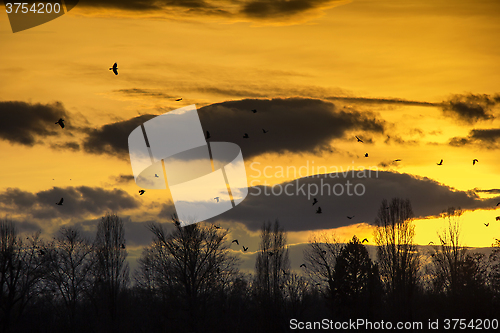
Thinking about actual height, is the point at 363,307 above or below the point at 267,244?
below

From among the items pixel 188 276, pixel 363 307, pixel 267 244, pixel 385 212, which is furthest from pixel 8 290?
pixel 385 212

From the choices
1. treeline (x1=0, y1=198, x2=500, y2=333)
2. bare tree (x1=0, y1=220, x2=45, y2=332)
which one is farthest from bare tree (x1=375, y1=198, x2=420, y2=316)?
bare tree (x1=0, y1=220, x2=45, y2=332)

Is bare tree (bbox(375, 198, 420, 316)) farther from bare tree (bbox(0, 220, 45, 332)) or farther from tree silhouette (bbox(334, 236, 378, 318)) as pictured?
bare tree (bbox(0, 220, 45, 332))

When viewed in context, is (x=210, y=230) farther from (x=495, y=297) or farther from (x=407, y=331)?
(x=495, y=297)

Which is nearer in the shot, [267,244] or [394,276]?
[394,276]

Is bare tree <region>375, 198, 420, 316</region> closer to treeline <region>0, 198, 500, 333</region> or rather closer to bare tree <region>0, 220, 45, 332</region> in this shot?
treeline <region>0, 198, 500, 333</region>

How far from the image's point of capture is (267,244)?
57.7 metres

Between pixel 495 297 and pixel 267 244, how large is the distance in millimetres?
26504

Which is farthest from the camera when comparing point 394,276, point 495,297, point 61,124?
point 394,276

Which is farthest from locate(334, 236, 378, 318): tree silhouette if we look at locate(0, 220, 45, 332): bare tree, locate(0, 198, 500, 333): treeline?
locate(0, 220, 45, 332): bare tree

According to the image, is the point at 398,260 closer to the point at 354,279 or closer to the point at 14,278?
the point at 354,279

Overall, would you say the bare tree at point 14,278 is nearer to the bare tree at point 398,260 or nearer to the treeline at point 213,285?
the treeline at point 213,285

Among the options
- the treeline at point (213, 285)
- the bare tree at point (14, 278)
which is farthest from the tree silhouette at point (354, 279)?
the bare tree at point (14, 278)

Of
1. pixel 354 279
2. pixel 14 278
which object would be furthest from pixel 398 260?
pixel 14 278
